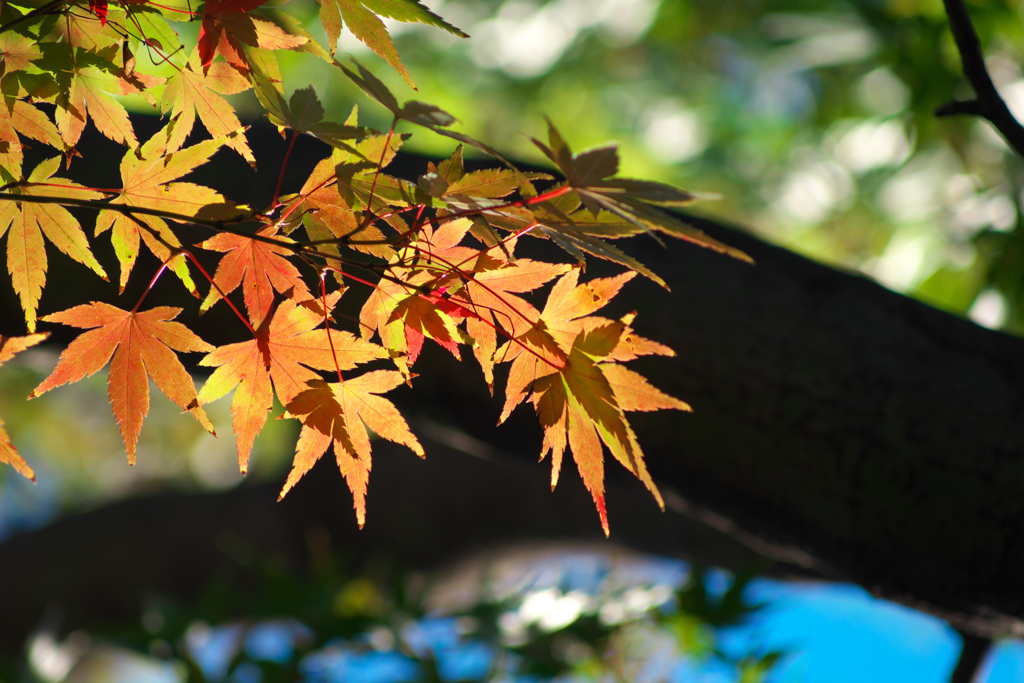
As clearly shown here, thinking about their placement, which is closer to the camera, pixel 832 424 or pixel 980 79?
pixel 980 79

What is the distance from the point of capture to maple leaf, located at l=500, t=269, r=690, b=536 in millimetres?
424

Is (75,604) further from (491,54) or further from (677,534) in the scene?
(491,54)

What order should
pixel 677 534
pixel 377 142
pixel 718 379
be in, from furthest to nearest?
pixel 677 534 → pixel 718 379 → pixel 377 142

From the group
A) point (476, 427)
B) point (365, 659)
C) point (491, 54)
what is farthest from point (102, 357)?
point (491, 54)

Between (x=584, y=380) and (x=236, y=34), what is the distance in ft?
0.92

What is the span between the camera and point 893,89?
11.6 ft

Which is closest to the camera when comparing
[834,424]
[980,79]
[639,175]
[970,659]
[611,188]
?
[611,188]

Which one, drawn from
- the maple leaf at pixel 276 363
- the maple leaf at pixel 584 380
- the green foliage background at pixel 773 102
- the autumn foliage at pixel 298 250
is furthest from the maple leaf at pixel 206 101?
the green foliage background at pixel 773 102

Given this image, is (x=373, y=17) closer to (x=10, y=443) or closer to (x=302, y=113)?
(x=302, y=113)

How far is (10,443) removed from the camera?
47 centimetres

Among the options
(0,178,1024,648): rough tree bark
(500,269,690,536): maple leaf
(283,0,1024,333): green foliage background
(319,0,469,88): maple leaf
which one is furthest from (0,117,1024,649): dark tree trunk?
(283,0,1024,333): green foliage background

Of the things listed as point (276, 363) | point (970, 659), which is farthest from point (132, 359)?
point (970, 659)

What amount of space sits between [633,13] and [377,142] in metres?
4.17

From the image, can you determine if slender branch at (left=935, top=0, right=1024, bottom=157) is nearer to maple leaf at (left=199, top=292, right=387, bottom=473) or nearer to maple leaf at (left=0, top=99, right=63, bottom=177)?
maple leaf at (left=199, top=292, right=387, bottom=473)
